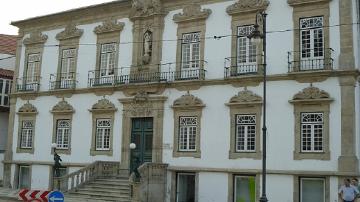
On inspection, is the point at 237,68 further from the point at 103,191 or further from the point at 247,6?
the point at 103,191

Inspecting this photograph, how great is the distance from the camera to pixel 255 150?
20.8 m

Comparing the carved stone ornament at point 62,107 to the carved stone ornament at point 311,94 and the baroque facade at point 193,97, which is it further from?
the carved stone ornament at point 311,94

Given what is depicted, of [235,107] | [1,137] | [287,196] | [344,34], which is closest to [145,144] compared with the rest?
[235,107]

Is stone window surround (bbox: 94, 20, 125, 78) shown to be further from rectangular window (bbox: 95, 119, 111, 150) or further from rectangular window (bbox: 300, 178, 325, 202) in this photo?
rectangular window (bbox: 300, 178, 325, 202)

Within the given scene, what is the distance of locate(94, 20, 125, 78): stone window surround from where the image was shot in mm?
25547

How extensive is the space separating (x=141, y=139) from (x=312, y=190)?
27.2 feet

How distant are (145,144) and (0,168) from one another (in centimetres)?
1174

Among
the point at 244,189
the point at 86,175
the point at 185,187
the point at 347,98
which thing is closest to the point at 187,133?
the point at 185,187

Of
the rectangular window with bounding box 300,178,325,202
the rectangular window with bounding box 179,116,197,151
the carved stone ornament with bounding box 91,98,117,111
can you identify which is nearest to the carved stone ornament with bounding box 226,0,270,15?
the rectangular window with bounding box 179,116,197,151

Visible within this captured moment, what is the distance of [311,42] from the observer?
2033 centimetres

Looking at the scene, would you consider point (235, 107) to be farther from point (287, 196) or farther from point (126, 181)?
point (126, 181)

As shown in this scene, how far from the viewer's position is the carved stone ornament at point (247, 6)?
69.8 feet

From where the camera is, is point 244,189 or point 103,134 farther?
point 103,134

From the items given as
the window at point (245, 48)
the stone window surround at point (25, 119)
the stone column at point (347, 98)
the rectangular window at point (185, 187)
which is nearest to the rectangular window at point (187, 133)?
the rectangular window at point (185, 187)
